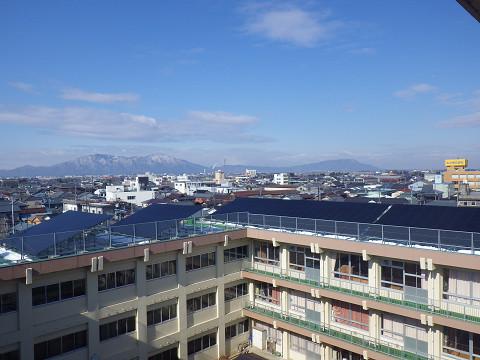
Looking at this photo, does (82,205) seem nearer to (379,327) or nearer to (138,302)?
(138,302)

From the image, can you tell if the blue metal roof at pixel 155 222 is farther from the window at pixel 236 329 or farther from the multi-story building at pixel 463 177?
the multi-story building at pixel 463 177

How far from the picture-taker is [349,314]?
18.7m

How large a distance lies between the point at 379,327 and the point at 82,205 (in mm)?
59249

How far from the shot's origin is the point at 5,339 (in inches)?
540

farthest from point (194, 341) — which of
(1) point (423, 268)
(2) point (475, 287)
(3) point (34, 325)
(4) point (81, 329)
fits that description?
(2) point (475, 287)

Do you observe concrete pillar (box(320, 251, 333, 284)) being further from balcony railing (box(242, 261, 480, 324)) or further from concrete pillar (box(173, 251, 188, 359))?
concrete pillar (box(173, 251, 188, 359))

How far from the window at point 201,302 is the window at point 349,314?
20.2 feet

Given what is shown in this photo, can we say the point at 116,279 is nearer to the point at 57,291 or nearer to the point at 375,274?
A: the point at 57,291

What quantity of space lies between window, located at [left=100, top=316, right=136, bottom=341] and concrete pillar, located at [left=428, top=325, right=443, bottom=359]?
40.2ft

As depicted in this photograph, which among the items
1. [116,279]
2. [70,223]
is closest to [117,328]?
[116,279]

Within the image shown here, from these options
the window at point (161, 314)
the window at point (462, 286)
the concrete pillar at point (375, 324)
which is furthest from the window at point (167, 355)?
the window at point (462, 286)

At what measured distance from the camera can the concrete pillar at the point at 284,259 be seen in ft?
69.1

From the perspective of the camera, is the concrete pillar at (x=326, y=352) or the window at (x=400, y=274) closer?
the window at (x=400, y=274)

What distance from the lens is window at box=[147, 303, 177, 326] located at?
59.3 ft
